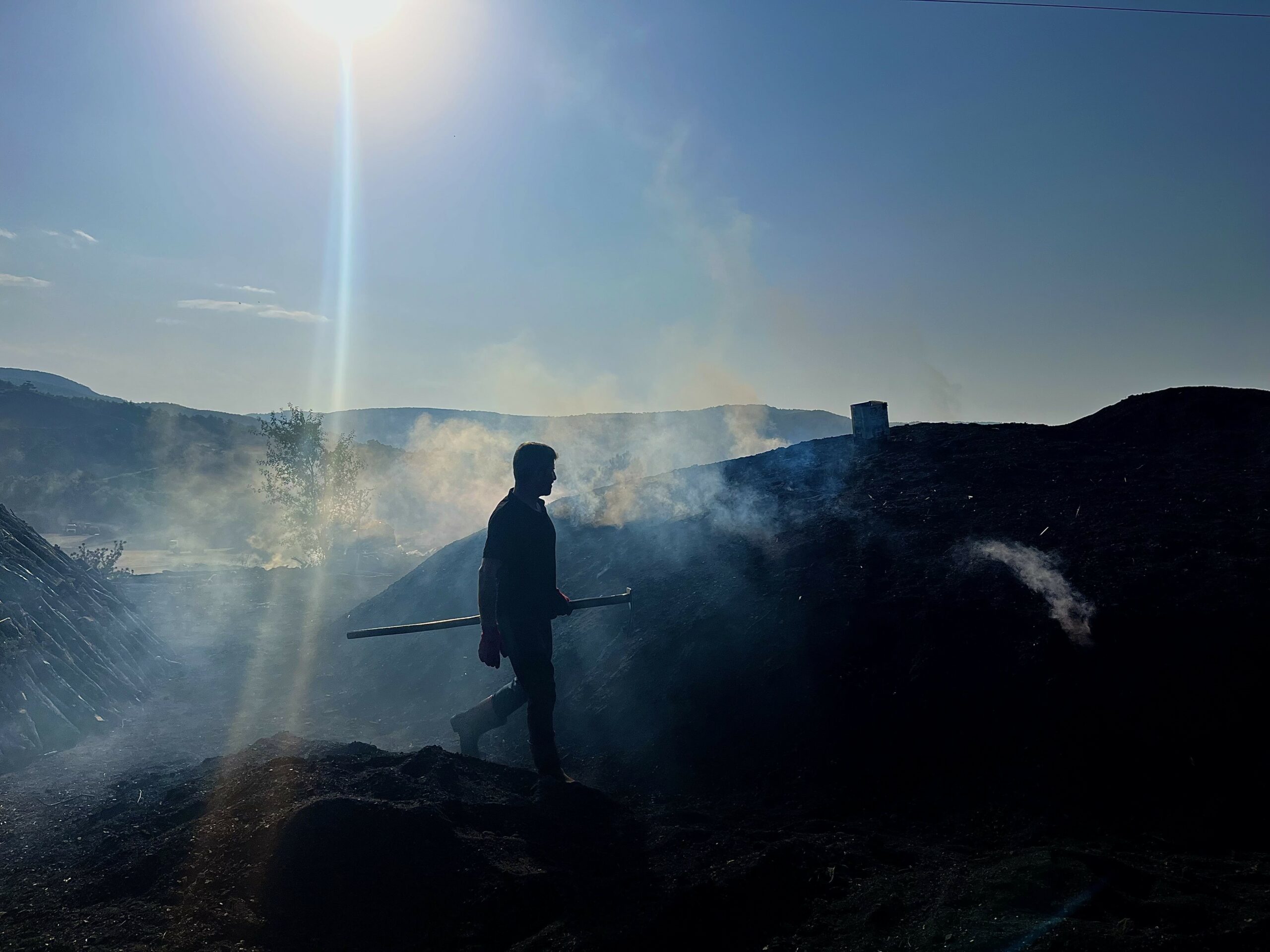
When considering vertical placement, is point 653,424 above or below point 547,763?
above

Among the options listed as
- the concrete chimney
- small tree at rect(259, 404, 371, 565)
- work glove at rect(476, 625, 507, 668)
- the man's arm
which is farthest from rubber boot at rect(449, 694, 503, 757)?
small tree at rect(259, 404, 371, 565)

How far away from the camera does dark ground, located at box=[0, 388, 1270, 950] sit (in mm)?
3729

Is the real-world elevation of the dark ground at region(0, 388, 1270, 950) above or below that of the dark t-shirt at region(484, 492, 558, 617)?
below

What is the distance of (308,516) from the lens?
29375mm

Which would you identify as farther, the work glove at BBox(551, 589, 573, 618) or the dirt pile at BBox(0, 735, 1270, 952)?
the work glove at BBox(551, 589, 573, 618)

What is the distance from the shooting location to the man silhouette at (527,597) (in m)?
5.75

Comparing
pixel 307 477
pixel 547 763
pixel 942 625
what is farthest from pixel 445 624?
pixel 307 477

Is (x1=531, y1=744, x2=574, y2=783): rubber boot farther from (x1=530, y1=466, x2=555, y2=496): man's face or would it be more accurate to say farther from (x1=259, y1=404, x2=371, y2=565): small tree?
(x1=259, y1=404, x2=371, y2=565): small tree

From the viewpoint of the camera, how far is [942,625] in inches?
256

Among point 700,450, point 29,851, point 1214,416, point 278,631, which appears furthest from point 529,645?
point 700,450

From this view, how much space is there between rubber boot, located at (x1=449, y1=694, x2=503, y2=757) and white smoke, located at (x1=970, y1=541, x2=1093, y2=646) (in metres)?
4.36

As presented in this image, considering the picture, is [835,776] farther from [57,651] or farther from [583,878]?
[57,651]

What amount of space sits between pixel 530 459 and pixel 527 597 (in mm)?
1013

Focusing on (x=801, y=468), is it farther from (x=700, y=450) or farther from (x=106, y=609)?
(x=700, y=450)
